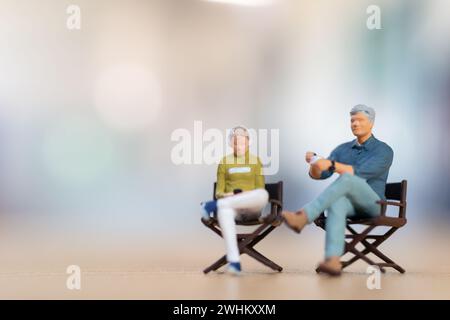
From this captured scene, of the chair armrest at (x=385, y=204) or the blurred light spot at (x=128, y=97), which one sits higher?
the blurred light spot at (x=128, y=97)

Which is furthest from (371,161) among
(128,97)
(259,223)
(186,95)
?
(128,97)

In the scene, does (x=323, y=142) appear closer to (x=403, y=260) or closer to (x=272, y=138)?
(x=272, y=138)

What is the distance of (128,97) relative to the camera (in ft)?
24.1

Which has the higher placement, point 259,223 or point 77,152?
point 77,152

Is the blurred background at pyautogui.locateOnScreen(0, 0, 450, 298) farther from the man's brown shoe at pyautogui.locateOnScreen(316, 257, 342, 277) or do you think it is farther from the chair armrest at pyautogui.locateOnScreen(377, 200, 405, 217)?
the man's brown shoe at pyautogui.locateOnScreen(316, 257, 342, 277)

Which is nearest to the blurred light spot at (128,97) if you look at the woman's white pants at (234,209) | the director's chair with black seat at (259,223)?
the director's chair with black seat at (259,223)

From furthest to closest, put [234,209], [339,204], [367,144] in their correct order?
[367,144] < [234,209] < [339,204]

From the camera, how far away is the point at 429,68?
7031 mm

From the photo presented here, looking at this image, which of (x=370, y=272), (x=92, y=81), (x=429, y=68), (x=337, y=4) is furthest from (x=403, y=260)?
(x=92, y=81)

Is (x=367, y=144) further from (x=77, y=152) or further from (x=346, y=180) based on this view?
(x=77, y=152)

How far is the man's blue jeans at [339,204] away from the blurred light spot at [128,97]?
3463 millimetres

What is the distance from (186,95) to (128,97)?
0.62 metres

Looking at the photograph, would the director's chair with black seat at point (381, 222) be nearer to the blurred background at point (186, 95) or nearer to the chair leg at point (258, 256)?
the chair leg at point (258, 256)

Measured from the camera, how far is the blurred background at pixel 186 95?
7016 mm
